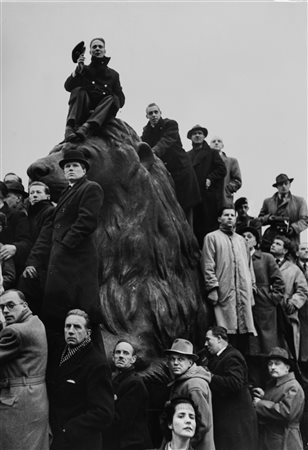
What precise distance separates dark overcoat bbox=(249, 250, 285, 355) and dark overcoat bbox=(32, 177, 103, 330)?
11.9ft

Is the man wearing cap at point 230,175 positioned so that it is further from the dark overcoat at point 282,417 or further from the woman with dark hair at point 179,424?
the woman with dark hair at point 179,424

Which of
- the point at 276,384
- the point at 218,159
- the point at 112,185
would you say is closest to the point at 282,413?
the point at 276,384

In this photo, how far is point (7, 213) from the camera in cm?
1186

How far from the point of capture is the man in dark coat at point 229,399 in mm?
10492

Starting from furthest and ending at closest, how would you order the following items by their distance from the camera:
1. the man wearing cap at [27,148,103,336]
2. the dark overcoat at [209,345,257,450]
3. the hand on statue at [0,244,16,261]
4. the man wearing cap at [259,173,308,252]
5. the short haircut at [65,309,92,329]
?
the man wearing cap at [259,173,308,252]
the hand on statue at [0,244,16,261]
the dark overcoat at [209,345,257,450]
the man wearing cap at [27,148,103,336]
the short haircut at [65,309,92,329]

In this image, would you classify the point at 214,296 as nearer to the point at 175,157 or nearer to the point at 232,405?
the point at 232,405

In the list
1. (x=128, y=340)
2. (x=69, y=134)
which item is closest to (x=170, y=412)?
(x=128, y=340)

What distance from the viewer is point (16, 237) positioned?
448 inches

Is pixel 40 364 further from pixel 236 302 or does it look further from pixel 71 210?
pixel 236 302

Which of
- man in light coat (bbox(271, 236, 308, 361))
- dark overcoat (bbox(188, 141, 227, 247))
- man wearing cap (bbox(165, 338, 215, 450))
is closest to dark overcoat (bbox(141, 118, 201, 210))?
dark overcoat (bbox(188, 141, 227, 247))

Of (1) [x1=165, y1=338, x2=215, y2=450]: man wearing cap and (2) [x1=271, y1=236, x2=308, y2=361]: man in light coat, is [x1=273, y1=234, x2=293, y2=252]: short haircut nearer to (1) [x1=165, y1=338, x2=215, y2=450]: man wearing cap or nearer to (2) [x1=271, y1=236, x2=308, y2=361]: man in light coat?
(2) [x1=271, y1=236, x2=308, y2=361]: man in light coat

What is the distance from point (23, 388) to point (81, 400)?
22.4 inches

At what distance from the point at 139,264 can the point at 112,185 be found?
3.66 ft

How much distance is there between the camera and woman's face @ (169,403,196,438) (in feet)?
27.9
